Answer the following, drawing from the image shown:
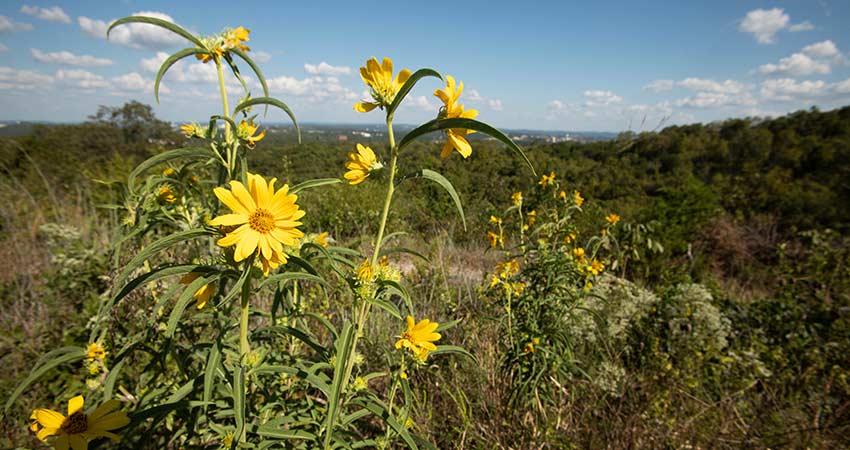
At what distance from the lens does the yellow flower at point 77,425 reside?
794 mm

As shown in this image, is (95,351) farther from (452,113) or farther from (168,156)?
(452,113)

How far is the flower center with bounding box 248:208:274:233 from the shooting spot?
2.50 ft

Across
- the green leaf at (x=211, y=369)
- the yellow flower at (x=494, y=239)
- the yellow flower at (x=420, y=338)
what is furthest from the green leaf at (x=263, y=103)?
the yellow flower at (x=494, y=239)

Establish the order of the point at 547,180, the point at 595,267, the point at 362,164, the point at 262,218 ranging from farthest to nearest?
the point at 547,180
the point at 595,267
the point at 362,164
the point at 262,218

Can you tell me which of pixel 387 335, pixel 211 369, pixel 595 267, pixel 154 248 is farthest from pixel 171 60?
pixel 595 267

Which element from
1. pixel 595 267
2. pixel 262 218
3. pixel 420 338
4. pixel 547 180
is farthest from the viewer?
pixel 547 180

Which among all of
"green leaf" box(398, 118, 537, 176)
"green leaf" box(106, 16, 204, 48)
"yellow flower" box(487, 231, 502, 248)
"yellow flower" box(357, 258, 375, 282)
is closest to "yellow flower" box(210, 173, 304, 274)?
"yellow flower" box(357, 258, 375, 282)

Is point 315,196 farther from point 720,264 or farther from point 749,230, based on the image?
point 749,230

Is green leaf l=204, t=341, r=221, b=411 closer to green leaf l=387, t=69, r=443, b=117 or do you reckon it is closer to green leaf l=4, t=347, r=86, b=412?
green leaf l=4, t=347, r=86, b=412

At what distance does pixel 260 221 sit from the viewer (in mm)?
767

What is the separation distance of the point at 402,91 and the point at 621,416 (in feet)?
7.17

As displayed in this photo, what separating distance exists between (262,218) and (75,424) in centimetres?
68

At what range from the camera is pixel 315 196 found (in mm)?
7262

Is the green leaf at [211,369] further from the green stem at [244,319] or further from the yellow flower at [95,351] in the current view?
the yellow flower at [95,351]
